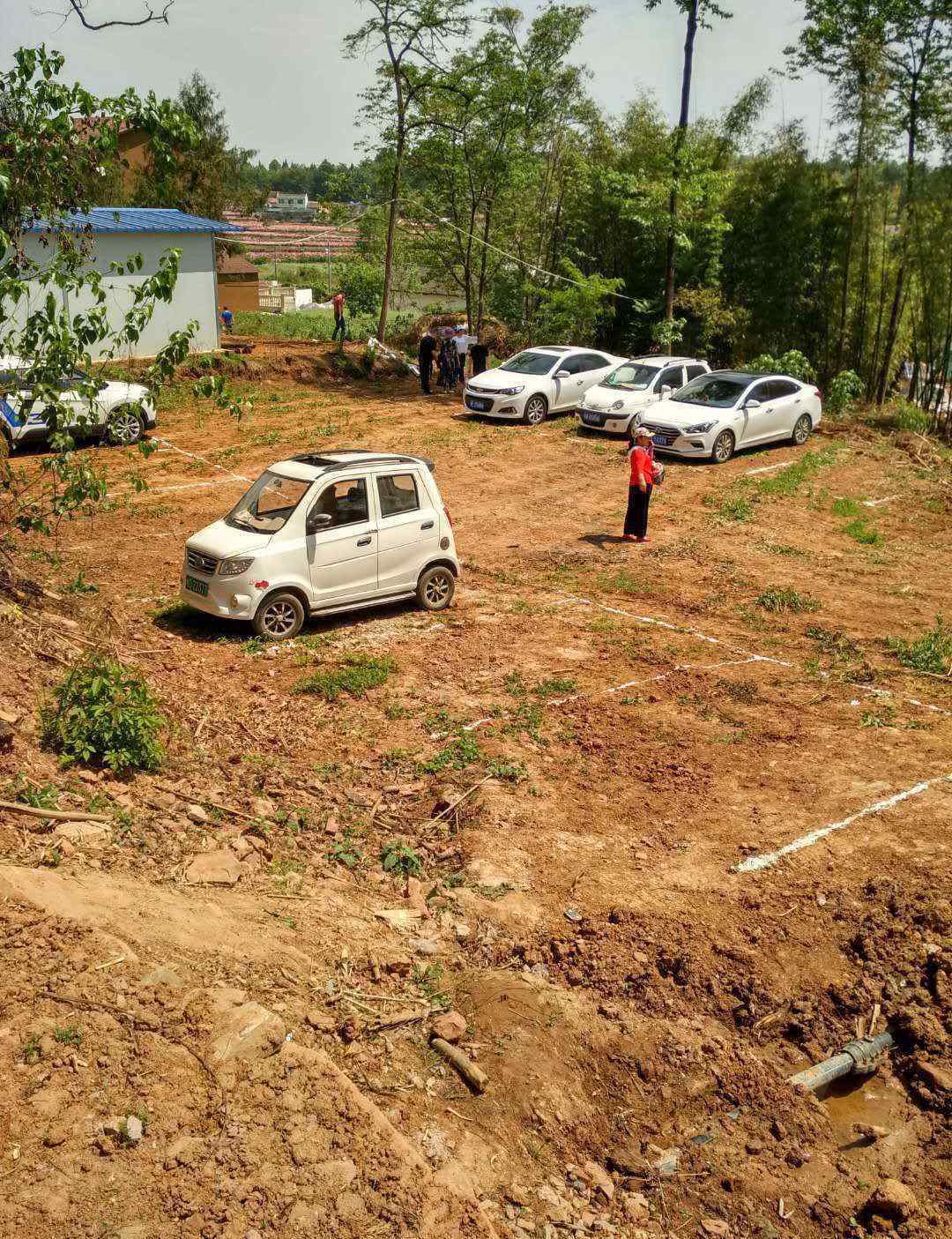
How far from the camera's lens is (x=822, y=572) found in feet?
49.3

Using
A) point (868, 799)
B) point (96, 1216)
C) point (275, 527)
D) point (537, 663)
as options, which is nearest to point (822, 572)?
point (537, 663)

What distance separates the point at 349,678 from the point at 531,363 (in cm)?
1637

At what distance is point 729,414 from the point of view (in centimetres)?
2147

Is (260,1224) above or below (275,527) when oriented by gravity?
below

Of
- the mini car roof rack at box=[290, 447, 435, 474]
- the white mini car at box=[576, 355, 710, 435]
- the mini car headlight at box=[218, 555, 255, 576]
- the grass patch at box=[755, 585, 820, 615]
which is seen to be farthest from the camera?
the white mini car at box=[576, 355, 710, 435]

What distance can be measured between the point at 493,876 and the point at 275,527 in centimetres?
526

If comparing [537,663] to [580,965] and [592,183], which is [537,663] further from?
[592,183]

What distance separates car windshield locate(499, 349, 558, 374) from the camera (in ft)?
81.4

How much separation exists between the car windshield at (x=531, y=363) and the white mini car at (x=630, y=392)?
1.22m

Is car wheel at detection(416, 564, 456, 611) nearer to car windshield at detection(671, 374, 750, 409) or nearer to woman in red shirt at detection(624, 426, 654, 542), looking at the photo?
woman in red shirt at detection(624, 426, 654, 542)

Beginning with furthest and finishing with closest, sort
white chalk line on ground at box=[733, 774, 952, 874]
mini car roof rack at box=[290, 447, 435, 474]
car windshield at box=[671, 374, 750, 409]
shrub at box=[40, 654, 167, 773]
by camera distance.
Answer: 1. car windshield at box=[671, 374, 750, 409]
2. mini car roof rack at box=[290, 447, 435, 474]
3. shrub at box=[40, 654, 167, 773]
4. white chalk line on ground at box=[733, 774, 952, 874]

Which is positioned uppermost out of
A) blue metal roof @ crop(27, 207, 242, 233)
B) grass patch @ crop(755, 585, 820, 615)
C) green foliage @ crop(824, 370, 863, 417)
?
blue metal roof @ crop(27, 207, 242, 233)

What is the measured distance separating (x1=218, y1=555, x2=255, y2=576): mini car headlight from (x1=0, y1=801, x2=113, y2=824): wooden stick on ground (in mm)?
4077

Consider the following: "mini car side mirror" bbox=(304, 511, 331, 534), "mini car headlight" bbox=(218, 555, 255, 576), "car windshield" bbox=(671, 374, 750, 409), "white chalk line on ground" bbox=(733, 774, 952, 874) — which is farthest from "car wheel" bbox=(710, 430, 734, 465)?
"white chalk line on ground" bbox=(733, 774, 952, 874)
